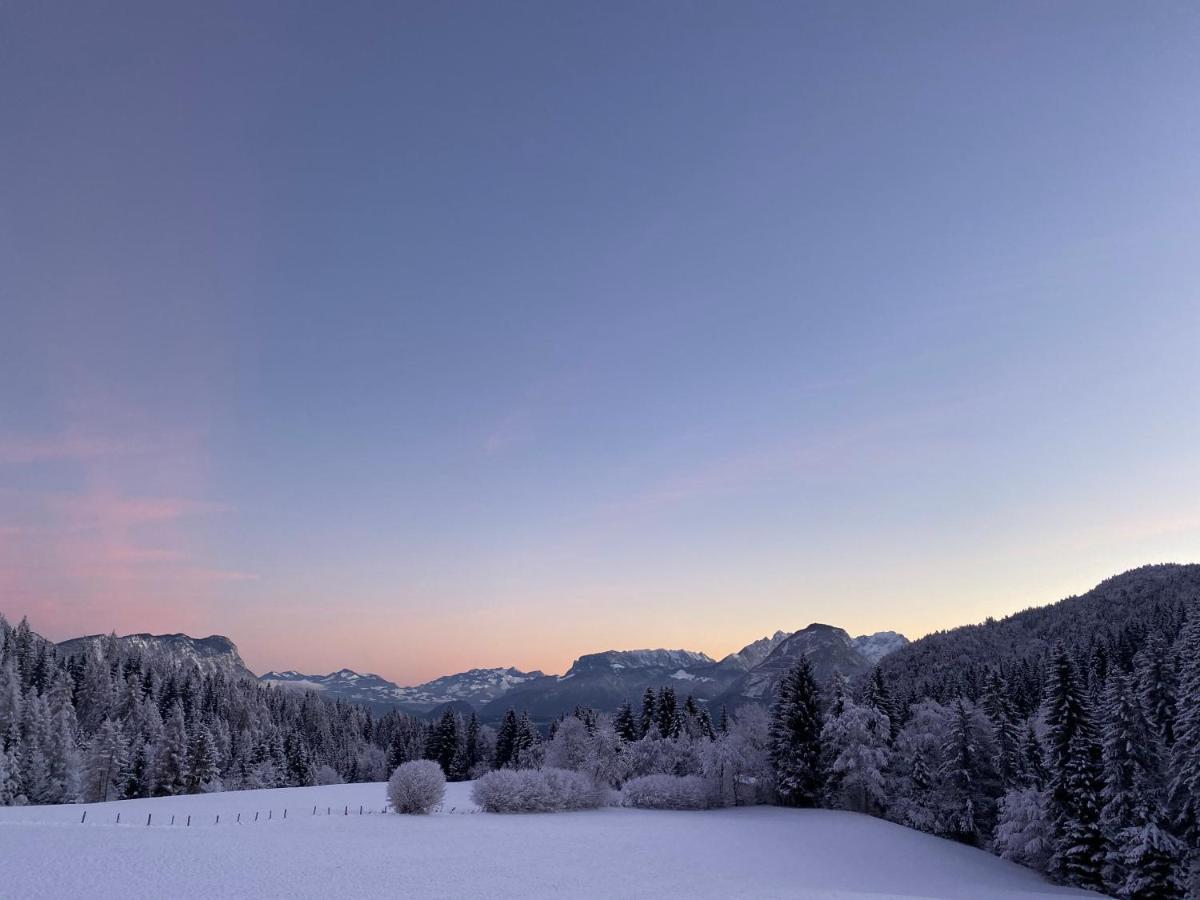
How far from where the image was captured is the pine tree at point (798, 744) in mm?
72863

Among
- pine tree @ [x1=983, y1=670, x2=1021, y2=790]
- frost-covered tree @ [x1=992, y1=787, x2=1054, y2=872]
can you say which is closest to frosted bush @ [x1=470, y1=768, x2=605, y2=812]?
frost-covered tree @ [x1=992, y1=787, x2=1054, y2=872]

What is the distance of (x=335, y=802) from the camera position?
7300 cm

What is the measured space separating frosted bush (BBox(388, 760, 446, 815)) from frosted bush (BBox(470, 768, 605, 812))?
213 inches

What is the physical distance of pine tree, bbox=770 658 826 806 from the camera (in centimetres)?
7286

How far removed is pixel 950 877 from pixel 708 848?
51.8ft

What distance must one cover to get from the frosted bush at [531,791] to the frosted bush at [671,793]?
6.87 m

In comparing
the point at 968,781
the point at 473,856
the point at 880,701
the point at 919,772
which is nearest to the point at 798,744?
the point at 880,701

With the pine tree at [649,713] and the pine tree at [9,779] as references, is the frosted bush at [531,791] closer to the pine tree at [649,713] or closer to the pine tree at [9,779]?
the pine tree at [649,713]

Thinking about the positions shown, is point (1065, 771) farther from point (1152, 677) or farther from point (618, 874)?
point (618, 874)

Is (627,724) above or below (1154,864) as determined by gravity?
above

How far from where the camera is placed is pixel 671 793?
239ft

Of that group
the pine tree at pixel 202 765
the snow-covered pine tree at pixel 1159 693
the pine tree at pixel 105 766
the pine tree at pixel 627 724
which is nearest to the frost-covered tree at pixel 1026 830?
the snow-covered pine tree at pixel 1159 693

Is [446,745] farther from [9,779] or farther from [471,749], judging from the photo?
[9,779]

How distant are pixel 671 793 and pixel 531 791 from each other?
15.7 metres
